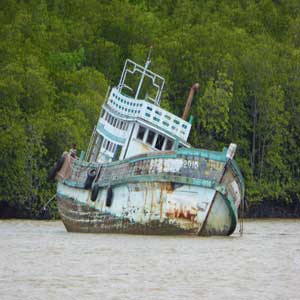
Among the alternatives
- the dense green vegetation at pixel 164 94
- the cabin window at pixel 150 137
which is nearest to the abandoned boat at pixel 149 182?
the cabin window at pixel 150 137

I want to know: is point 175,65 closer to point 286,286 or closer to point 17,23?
point 17,23

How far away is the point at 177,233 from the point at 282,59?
117ft

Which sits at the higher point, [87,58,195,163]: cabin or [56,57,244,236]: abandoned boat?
[87,58,195,163]: cabin

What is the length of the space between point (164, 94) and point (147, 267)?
1606 inches

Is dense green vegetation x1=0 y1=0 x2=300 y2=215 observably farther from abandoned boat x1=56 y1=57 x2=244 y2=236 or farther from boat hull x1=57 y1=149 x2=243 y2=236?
boat hull x1=57 y1=149 x2=243 y2=236

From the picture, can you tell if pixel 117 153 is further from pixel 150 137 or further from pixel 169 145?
pixel 169 145

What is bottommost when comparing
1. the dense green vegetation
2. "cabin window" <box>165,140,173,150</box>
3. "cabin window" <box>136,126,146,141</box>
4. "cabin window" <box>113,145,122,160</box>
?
"cabin window" <box>113,145,122,160</box>

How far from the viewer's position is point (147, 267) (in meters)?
38.8

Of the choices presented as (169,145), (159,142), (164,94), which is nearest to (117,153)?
(159,142)

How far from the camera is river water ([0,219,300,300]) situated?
34.0 meters

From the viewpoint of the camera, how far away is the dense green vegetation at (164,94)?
235 ft

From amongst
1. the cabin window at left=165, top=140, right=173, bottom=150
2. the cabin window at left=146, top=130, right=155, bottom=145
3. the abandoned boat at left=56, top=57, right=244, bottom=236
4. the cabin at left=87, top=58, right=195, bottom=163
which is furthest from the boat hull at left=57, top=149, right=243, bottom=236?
the cabin window at left=165, top=140, right=173, bottom=150

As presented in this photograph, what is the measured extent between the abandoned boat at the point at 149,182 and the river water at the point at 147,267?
713mm

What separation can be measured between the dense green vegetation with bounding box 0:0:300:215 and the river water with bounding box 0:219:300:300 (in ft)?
65.8
